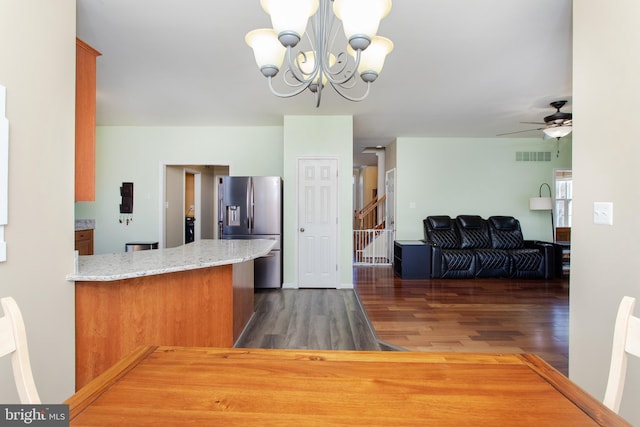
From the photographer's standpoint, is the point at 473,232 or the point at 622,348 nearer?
the point at 622,348

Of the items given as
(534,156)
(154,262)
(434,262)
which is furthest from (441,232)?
(154,262)

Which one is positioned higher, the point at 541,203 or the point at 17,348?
the point at 541,203

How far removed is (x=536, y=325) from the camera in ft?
→ 10.5

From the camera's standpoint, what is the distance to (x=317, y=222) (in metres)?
4.70

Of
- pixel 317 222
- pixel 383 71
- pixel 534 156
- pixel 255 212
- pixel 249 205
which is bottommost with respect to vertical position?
pixel 317 222

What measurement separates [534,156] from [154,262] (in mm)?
6913

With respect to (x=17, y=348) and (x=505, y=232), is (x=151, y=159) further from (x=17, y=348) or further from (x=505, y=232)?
(x=505, y=232)

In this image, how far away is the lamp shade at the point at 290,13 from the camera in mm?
1303

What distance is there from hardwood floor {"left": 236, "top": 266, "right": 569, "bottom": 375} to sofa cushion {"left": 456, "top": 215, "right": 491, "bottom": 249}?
896 mm

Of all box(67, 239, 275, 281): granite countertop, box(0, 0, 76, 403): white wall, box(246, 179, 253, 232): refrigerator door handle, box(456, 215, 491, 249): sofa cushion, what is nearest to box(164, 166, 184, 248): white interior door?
box(246, 179, 253, 232): refrigerator door handle

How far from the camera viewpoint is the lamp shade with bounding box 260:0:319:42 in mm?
1303

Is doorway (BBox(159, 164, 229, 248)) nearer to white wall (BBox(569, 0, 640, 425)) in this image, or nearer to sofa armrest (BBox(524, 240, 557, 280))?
white wall (BBox(569, 0, 640, 425))

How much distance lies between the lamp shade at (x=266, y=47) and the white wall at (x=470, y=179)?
4.97 m

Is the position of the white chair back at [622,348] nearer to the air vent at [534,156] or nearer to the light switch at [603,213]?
the light switch at [603,213]
